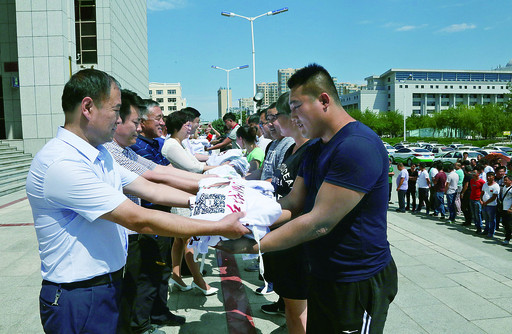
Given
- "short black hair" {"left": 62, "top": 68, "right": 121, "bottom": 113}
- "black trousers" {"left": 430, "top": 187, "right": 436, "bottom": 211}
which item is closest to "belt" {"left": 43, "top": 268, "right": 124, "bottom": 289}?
"short black hair" {"left": 62, "top": 68, "right": 121, "bottom": 113}

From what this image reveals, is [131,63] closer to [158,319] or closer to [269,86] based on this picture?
[158,319]

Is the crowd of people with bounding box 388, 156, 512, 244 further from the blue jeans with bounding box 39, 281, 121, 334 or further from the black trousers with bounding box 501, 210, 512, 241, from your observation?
the blue jeans with bounding box 39, 281, 121, 334

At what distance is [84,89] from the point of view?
2035mm

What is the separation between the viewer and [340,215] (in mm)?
2033

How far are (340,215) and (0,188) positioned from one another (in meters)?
14.9

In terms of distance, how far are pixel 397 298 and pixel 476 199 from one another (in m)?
9.15

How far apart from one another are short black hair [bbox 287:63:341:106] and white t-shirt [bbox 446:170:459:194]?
13.6 meters

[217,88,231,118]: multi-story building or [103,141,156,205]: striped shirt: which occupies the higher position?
[217,88,231,118]: multi-story building

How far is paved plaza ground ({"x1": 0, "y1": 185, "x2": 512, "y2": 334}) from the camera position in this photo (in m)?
4.08

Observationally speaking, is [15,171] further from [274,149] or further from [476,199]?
[476,199]

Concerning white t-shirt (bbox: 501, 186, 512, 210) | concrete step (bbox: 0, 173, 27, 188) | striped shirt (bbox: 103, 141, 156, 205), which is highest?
striped shirt (bbox: 103, 141, 156, 205)

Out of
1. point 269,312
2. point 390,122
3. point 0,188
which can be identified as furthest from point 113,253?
point 390,122

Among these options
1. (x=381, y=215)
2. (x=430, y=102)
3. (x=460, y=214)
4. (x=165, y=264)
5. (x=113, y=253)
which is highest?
(x=430, y=102)

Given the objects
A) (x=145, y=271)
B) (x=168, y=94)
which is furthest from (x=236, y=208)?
(x=168, y=94)
